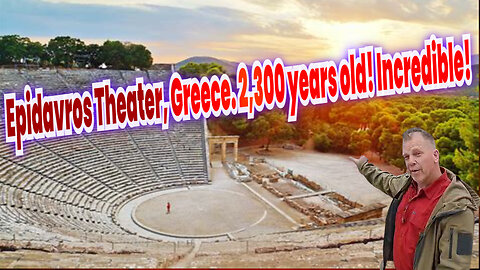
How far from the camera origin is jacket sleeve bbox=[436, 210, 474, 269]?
95.2 inches

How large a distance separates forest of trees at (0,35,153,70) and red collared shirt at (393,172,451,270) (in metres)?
10.1

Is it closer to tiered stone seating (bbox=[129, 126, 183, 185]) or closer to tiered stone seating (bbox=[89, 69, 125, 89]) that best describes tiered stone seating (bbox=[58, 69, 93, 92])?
tiered stone seating (bbox=[89, 69, 125, 89])

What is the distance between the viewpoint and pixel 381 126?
64.6 feet

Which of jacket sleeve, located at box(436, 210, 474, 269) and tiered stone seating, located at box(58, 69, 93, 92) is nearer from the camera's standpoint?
jacket sleeve, located at box(436, 210, 474, 269)

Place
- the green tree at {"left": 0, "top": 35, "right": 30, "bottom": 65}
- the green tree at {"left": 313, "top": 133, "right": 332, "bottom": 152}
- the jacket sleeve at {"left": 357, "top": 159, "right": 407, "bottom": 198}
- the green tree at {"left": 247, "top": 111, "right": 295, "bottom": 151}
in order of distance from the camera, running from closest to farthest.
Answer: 1. the jacket sleeve at {"left": 357, "top": 159, "right": 407, "bottom": 198}
2. the green tree at {"left": 0, "top": 35, "right": 30, "bottom": 65}
3. the green tree at {"left": 313, "top": 133, "right": 332, "bottom": 152}
4. the green tree at {"left": 247, "top": 111, "right": 295, "bottom": 151}

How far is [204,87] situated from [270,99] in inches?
62.2

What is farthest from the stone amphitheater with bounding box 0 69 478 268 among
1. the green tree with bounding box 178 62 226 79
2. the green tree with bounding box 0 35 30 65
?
the green tree with bounding box 178 62 226 79

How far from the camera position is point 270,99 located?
9586 mm

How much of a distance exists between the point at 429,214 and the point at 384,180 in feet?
2.31

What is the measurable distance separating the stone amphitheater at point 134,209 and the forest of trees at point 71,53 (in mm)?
498

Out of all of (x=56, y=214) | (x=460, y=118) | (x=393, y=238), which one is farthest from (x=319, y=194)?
(x=393, y=238)

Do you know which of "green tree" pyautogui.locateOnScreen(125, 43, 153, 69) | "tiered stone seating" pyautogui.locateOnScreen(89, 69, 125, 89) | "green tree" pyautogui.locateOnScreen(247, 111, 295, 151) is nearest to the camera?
"green tree" pyautogui.locateOnScreen(125, 43, 153, 69)

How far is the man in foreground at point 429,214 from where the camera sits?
2.44 meters

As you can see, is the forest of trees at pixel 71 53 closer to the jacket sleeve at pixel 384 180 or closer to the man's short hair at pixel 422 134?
the jacket sleeve at pixel 384 180
